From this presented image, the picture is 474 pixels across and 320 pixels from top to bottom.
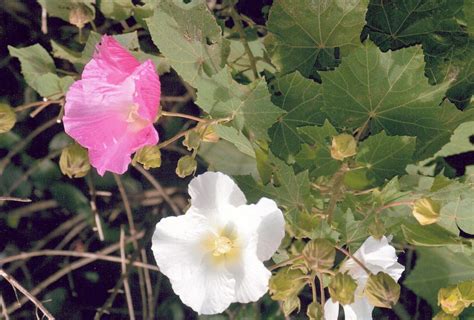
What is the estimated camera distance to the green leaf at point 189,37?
2.51 feet

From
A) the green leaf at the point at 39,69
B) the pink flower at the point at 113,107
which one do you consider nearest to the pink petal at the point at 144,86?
the pink flower at the point at 113,107

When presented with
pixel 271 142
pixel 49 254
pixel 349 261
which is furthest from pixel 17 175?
pixel 349 261

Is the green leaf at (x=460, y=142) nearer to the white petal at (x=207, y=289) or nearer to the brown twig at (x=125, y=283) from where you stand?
the white petal at (x=207, y=289)

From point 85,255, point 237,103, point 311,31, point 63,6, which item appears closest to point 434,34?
point 311,31

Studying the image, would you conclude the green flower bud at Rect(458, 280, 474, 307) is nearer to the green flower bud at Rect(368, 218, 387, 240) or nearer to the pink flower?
the green flower bud at Rect(368, 218, 387, 240)

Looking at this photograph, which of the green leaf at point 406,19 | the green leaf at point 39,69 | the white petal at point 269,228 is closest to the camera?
the white petal at point 269,228

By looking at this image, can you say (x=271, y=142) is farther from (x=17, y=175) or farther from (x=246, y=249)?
(x=17, y=175)

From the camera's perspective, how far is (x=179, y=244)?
0.76 metres

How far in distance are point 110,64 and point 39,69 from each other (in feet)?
0.85

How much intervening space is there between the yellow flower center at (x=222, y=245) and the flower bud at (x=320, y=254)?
0.30 feet

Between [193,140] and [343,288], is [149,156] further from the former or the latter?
[343,288]

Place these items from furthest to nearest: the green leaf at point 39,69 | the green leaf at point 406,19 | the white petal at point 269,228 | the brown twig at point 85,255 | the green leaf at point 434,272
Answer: the brown twig at point 85,255 → the green leaf at point 434,272 → the green leaf at point 39,69 → the green leaf at point 406,19 → the white petal at point 269,228

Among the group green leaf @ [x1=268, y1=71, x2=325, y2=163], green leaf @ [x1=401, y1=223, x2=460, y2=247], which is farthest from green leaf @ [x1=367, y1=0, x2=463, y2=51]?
green leaf @ [x1=401, y1=223, x2=460, y2=247]

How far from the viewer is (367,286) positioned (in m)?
0.72
